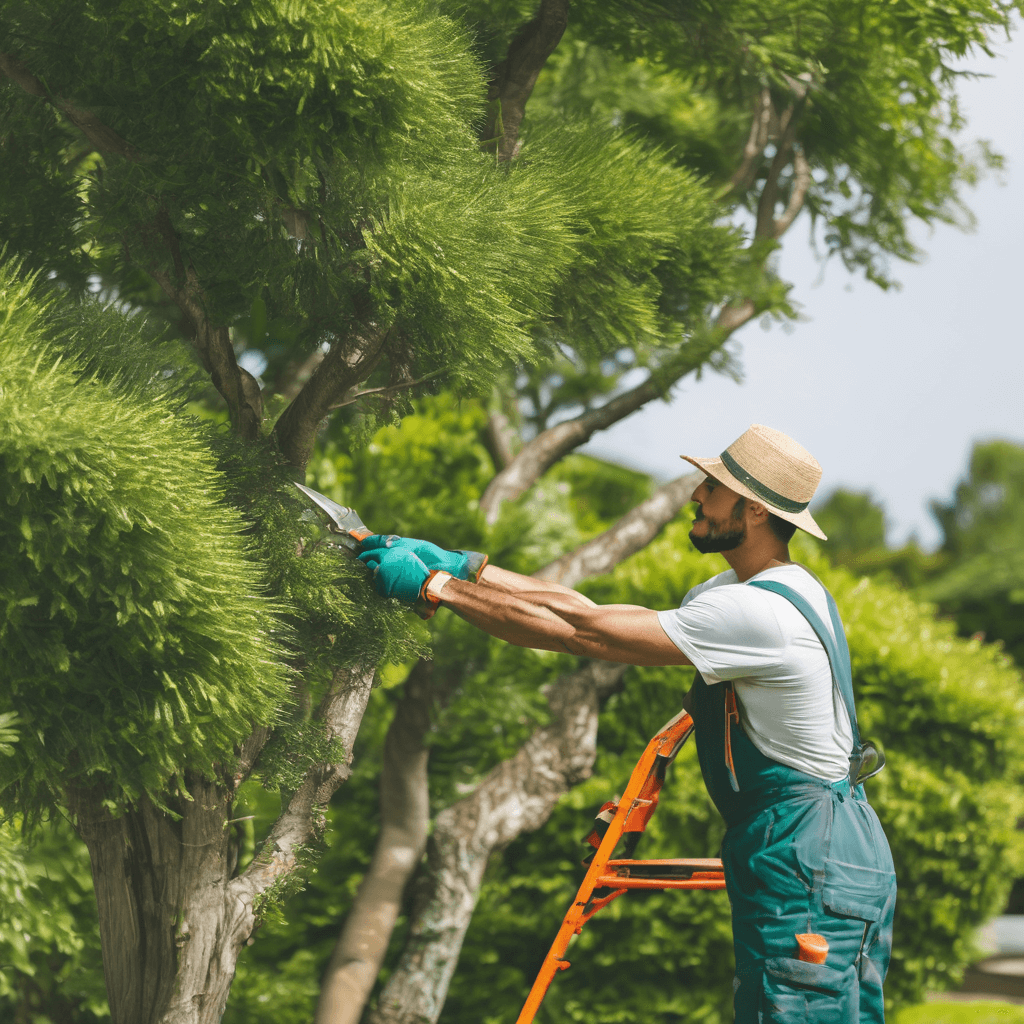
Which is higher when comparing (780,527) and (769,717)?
(780,527)

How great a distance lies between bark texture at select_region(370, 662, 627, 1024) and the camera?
177 inches

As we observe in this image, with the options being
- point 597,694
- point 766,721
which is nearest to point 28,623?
point 766,721

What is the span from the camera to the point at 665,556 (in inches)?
210

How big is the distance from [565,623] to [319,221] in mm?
999

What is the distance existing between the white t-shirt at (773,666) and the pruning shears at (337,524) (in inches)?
28.1

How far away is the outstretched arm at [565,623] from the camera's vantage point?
2.12 metres

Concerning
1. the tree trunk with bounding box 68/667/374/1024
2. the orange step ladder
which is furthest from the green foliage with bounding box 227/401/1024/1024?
the tree trunk with bounding box 68/667/374/1024

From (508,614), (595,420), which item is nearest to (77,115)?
(508,614)

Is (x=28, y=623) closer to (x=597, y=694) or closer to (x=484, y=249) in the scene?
(x=484, y=249)

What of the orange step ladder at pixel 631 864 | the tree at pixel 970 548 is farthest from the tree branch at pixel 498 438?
the tree at pixel 970 548

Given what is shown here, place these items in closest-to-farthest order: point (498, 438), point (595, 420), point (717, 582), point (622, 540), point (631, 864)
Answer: point (631, 864), point (717, 582), point (595, 420), point (622, 540), point (498, 438)

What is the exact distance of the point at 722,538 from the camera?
233cm

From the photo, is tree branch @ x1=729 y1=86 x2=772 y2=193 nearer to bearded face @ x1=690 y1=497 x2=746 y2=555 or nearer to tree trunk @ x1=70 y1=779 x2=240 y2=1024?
bearded face @ x1=690 y1=497 x2=746 y2=555

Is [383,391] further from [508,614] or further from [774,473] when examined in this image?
[774,473]
